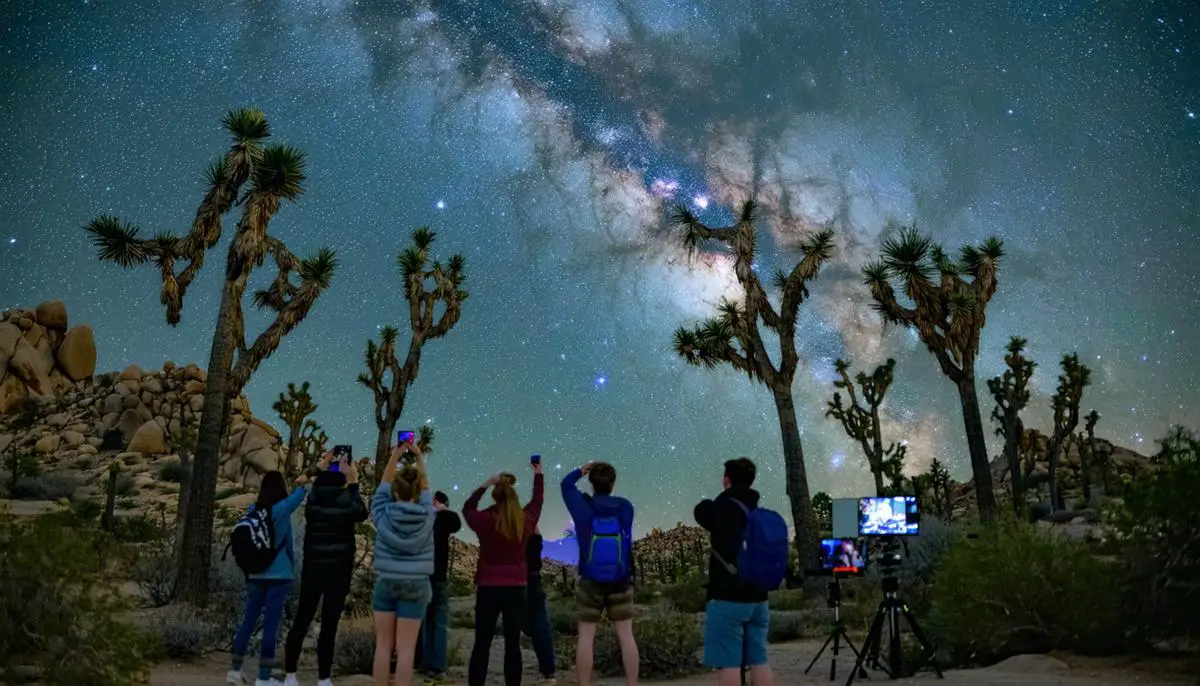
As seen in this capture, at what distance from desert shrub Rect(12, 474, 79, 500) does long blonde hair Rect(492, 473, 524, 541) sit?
42.0 m

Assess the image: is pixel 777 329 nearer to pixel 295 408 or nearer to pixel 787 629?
pixel 787 629

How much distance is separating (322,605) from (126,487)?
45.0m

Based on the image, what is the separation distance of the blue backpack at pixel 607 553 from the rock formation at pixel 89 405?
51098 mm

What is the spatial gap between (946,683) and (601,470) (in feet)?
15.1

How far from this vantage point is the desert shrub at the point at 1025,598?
10031 millimetres

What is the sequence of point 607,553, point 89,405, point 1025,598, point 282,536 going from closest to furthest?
point 607,553 → point 282,536 → point 1025,598 → point 89,405

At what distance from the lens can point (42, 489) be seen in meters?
42.3

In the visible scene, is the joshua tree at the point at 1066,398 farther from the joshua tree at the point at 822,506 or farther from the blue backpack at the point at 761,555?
the blue backpack at the point at 761,555

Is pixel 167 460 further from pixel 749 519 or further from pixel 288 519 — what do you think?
pixel 749 519

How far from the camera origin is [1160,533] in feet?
32.5

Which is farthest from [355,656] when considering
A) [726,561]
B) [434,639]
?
[726,561]

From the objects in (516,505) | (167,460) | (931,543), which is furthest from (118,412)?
(516,505)

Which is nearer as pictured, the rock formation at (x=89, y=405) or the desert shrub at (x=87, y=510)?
the desert shrub at (x=87, y=510)

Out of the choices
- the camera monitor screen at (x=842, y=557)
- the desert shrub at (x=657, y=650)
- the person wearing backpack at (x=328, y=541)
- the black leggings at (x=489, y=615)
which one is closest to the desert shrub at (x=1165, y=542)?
the camera monitor screen at (x=842, y=557)
